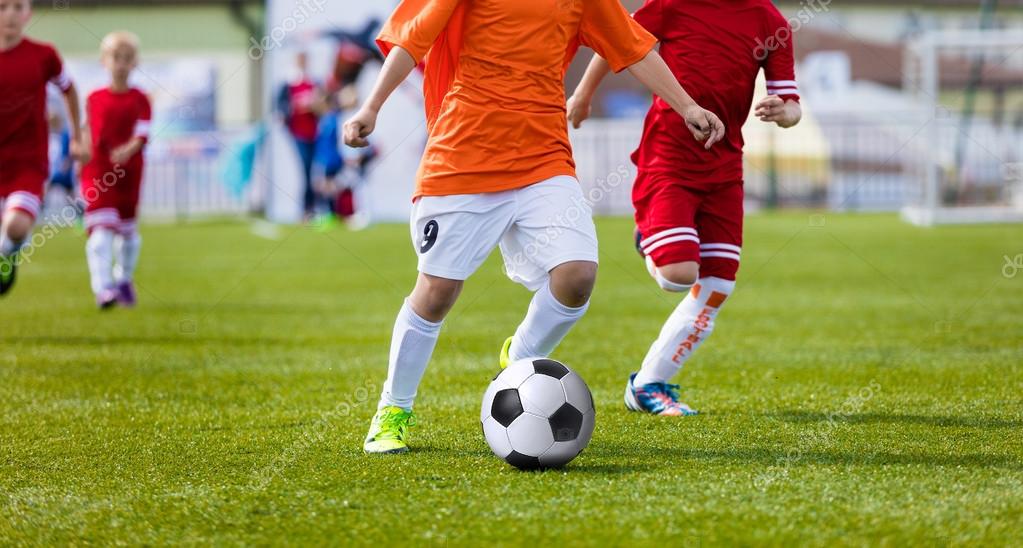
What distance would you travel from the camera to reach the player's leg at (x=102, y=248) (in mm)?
10023

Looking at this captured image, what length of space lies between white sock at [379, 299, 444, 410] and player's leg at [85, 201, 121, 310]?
20.3ft

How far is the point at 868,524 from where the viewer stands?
326 cm

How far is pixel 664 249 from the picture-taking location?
501 centimetres

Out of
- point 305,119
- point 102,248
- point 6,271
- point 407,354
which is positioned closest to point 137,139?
point 102,248

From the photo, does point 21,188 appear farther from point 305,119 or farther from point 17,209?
point 305,119

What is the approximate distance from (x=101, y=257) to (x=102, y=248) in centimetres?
7

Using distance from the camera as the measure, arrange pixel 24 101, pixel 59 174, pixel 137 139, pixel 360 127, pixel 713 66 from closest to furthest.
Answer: pixel 360 127 < pixel 713 66 < pixel 24 101 < pixel 137 139 < pixel 59 174

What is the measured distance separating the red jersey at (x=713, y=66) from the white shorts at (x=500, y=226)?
873mm

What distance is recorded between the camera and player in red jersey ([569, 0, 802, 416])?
5137 mm

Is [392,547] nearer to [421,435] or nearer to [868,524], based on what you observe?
[868,524]

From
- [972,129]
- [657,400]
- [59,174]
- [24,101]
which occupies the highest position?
[24,101]

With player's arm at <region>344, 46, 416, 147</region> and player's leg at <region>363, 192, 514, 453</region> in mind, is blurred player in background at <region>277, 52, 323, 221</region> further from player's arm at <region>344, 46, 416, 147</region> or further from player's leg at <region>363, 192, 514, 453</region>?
player's arm at <region>344, 46, 416, 147</region>

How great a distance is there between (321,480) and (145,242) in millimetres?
15906

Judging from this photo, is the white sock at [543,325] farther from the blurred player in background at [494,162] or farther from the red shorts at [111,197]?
the red shorts at [111,197]
